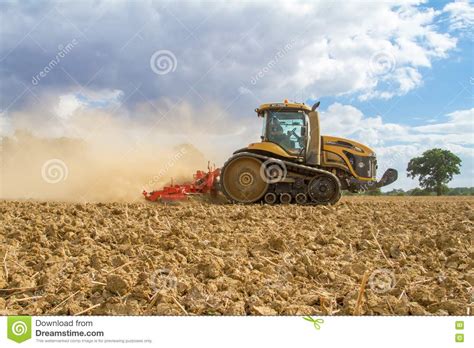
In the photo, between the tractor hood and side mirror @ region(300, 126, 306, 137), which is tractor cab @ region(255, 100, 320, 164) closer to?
side mirror @ region(300, 126, 306, 137)

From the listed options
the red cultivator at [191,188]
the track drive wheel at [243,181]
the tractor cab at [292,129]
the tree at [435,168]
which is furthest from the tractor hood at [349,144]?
the tree at [435,168]

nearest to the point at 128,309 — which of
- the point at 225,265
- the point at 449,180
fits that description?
the point at 225,265

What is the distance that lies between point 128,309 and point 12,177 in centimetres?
1452

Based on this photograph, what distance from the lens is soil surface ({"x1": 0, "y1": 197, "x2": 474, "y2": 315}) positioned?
342 cm

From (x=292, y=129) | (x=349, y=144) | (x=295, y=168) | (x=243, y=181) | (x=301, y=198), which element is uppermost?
(x=292, y=129)

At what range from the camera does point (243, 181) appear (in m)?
11.7

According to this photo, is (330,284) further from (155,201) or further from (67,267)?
(155,201)

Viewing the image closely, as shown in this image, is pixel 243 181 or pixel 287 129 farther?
pixel 243 181

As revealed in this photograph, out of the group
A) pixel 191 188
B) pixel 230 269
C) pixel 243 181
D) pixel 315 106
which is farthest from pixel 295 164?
pixel 230 269

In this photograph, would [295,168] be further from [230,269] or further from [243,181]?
[230,269]

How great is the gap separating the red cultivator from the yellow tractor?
Answer: 40 centimetres

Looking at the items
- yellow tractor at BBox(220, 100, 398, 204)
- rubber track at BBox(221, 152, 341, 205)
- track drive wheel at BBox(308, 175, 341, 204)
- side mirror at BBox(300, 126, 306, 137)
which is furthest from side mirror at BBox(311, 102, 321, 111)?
track drive wheel at BBox(308, 175, 341, 204)

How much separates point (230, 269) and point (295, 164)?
746cm

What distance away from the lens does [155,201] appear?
11.9 metres
